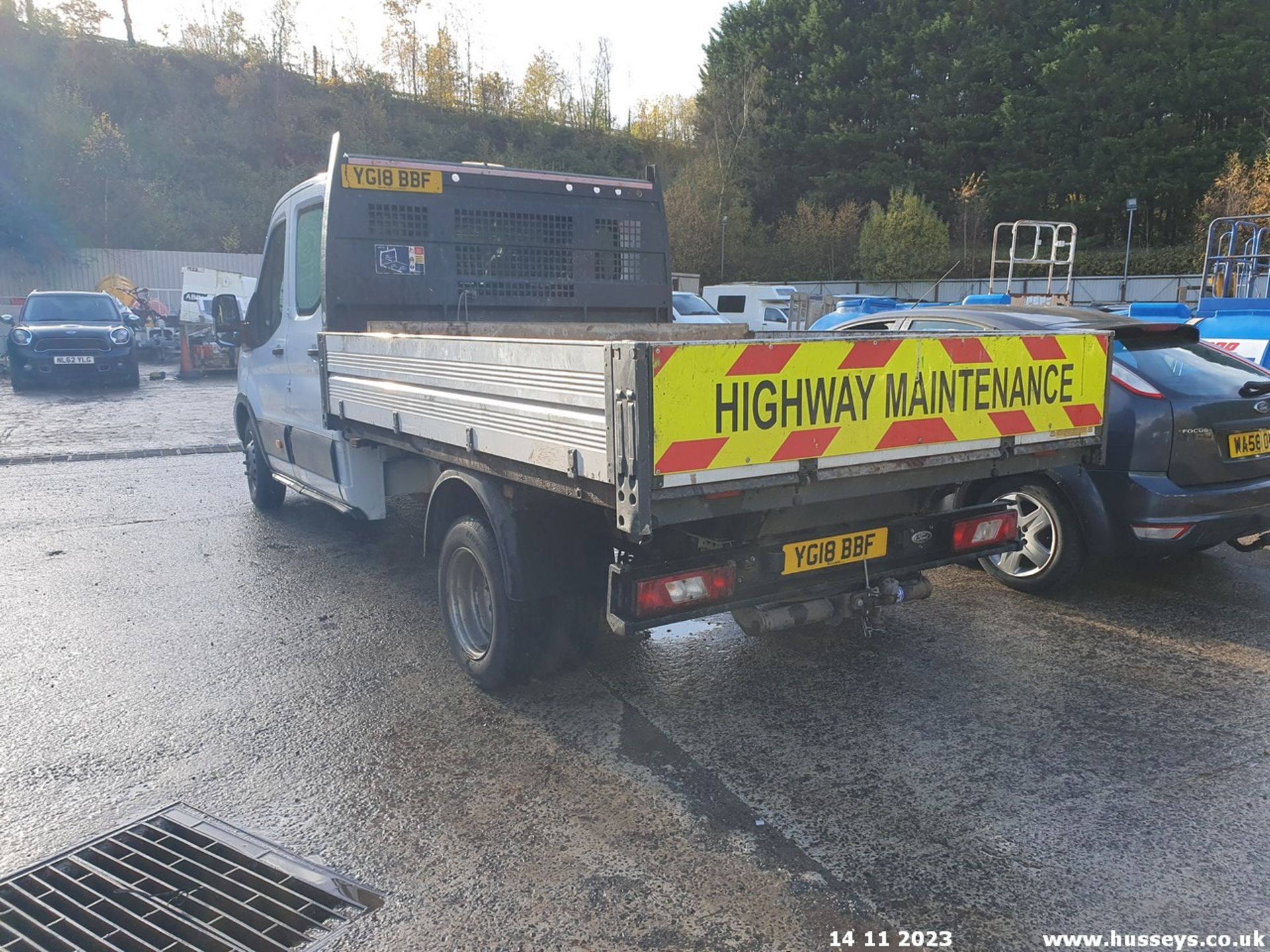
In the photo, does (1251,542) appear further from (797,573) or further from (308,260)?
(308,260)

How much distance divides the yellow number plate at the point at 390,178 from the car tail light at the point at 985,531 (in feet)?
13.0

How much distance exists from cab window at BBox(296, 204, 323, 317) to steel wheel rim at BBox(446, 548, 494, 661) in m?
2.38

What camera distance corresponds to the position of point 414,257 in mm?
5852

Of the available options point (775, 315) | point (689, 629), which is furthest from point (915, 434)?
point (775, 315)

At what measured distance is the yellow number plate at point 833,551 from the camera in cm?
368

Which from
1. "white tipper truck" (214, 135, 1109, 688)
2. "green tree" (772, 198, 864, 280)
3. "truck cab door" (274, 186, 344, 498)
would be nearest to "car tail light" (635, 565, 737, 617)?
"white tipper truck" (214, 135, 1109, 688)

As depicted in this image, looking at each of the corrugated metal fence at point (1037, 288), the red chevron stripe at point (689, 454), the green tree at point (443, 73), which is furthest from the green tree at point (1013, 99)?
the red chevron stripe at point (689, 454)

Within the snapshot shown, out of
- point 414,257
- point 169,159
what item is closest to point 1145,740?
point 414,257

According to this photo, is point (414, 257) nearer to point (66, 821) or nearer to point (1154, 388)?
point (66, 821)

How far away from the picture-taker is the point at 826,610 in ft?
12.8

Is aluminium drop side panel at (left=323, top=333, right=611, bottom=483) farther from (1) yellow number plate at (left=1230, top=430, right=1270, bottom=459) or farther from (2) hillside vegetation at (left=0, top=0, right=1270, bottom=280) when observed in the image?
(2) hillside vegetation at (left=0, top=0, right=1270, bottom=280)

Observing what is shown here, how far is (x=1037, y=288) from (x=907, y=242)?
5670 millimetres

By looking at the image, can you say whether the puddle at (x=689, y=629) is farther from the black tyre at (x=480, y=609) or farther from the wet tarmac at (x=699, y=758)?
the black tyre at (x=480, y=609)

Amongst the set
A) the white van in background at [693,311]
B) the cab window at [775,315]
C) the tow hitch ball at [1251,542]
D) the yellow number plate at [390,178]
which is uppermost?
the yellow number plate at [390,178]
